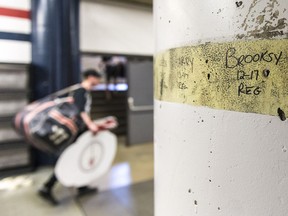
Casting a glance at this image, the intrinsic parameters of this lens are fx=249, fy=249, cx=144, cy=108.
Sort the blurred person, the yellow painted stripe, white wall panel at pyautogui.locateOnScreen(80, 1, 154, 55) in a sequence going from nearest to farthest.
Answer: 1. the yellow painted stripe
2. the blurred person
3. white wall panel at pyautogui.locateOnScreen(80, 1, 154, 55)

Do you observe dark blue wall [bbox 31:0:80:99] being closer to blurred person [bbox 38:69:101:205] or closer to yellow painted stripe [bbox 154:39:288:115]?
blurred person [bbox 38:69:101:205]

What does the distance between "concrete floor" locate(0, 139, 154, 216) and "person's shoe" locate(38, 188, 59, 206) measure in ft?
0.15

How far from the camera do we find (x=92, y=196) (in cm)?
285

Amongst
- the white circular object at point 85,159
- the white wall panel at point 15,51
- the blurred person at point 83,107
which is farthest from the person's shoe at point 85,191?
the white wall panel at point 15,51

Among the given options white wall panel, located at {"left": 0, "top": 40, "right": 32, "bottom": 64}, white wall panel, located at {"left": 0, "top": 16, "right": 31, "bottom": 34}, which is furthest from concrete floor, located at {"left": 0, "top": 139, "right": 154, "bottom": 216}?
white wall panel, located at {"left": 0, "top": 16, "right": 31, "bottom": 34}

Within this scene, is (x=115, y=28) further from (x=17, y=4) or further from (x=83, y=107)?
(x=83, y=107)

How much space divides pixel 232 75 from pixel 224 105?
→ 10 cm

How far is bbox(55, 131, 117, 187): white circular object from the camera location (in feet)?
8.15

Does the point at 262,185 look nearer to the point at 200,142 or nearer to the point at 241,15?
the point at 200,142

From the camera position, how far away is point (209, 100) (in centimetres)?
88

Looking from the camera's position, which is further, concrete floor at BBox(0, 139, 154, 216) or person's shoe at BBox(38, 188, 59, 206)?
person's shoe at BBox(38, 188, 59, 206)

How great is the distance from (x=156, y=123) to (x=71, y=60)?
2931mm

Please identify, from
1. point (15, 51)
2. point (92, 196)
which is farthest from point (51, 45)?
point (92, 196)

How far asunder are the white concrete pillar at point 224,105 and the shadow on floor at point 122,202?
1.51 m
